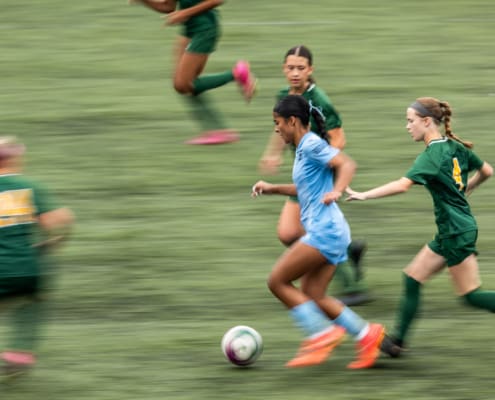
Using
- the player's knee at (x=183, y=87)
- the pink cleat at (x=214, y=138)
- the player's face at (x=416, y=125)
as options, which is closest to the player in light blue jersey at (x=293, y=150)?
the player's face at (x=416, y=125)

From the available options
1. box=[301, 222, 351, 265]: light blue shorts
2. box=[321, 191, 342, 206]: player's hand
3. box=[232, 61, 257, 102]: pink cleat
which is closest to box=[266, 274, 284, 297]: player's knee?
box=[301, 222, 351, 265]: light blue shorts

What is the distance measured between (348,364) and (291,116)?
1739 mm

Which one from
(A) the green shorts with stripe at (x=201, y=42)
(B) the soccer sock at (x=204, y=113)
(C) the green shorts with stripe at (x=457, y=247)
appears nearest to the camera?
(C) the green shorts with stripe at (x=457, y=247)

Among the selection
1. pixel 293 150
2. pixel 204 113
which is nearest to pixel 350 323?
pixel 293 150

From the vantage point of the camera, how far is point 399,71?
593 inches

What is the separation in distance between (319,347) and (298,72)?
2.14m

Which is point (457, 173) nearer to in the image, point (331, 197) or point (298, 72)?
point (331, 197)

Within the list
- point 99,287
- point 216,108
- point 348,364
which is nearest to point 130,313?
point 99,287

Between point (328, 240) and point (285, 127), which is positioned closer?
point (328, 240)

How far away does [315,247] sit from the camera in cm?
755

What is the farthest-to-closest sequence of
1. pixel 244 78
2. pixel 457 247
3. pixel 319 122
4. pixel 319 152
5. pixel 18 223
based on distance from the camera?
pixel 244 78 → pixel 319 122 → pixel 457 247 → pixel 319 152 → pixel 18 223

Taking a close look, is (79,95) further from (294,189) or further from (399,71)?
(294,189)

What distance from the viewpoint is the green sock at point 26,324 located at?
7.40m

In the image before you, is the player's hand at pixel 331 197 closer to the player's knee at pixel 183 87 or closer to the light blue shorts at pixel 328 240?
the light blue shorts at pixel 328 240
